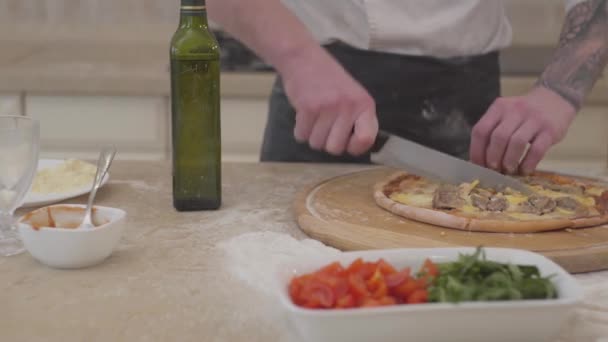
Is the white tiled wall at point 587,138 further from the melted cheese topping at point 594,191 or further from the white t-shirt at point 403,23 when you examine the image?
the melted cheese topping at point 594,191

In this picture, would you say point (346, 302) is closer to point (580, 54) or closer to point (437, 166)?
point (437, 166)

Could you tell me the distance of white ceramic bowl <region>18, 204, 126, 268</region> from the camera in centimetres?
95

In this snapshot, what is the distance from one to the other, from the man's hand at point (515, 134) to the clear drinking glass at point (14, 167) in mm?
735

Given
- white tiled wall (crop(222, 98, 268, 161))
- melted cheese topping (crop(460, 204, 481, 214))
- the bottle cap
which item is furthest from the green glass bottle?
white tiled wall (crop(222, 98, 268, 161))

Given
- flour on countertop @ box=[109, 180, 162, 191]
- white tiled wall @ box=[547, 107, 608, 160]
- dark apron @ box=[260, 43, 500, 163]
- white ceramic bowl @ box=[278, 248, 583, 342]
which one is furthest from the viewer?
white tiled wall @ box=[547, 107, 608, 160]

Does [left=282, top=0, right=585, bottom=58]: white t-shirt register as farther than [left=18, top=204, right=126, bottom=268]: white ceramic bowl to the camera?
Yes

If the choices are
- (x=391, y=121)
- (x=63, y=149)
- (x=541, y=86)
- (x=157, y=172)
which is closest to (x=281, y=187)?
(x=157, y=172)

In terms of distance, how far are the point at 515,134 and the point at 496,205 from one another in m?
0.24

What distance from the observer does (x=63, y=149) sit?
2344 mm

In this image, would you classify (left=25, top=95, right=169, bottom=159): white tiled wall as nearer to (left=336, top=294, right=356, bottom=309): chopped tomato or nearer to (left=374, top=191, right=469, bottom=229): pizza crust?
(left=374, top=191, right=469, bottom=229): pizza crust

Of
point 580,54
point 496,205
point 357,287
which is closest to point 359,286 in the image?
point 357,287

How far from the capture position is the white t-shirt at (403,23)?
1591mm

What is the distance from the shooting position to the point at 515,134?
1.39 metres

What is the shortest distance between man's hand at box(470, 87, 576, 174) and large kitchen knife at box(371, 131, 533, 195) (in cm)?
10
